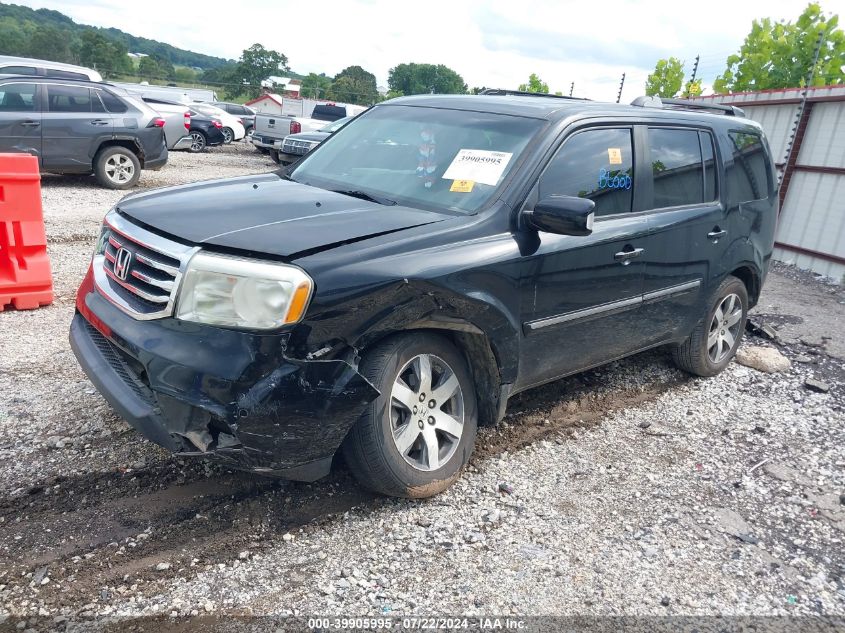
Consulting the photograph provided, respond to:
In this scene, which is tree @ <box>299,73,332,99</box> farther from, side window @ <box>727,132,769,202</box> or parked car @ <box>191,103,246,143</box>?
side window @ <box>727,132,769,202</box>

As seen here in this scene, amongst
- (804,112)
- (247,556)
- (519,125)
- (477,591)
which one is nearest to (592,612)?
(477,591)

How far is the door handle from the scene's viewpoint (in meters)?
4.05

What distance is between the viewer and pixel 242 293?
2.74 metres

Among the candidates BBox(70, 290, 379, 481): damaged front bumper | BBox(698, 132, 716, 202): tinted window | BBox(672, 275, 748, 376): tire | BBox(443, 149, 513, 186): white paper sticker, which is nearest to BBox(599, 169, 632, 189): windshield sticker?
BBox(443, 149, 513, 186): white paper sticker

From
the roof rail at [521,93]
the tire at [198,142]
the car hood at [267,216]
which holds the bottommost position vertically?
the tire at [198,142]

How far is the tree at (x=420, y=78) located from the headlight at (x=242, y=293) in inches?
3145

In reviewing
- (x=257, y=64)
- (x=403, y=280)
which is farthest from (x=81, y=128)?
(x=257, y=64)

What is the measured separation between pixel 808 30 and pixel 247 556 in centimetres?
1737

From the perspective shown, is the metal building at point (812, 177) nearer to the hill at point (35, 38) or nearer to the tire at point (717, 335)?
the tire at point (717, 335)

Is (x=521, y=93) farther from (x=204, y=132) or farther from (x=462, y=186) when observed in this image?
(x=204, y=132)

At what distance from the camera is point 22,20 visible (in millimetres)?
74438

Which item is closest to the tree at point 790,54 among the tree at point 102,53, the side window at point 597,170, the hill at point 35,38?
the side window at point 597,170

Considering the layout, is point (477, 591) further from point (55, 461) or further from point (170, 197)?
point (170, 197)

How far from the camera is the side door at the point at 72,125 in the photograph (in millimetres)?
10672
